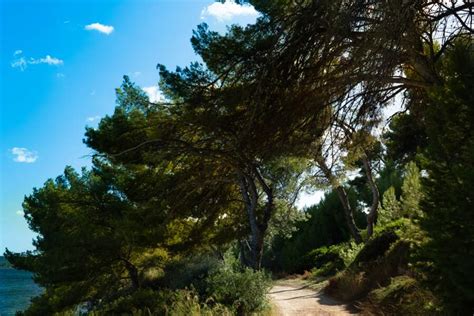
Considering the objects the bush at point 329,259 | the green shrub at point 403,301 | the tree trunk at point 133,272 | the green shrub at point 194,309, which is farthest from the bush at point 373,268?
the tree trunk at point 133,272

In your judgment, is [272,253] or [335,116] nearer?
[335,116]

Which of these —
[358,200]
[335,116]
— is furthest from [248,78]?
[358,200]

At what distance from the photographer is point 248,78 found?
394 inches

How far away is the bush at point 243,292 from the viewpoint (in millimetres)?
11211

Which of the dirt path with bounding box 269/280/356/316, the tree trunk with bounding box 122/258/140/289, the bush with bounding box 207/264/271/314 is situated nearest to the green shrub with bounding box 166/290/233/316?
the bush with bounding box 207/264/271/314

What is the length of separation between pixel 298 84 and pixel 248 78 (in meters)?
1.15

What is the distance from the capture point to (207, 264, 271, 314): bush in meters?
11.2

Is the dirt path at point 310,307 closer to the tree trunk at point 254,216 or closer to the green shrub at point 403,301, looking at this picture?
the green shrub at point 403,301

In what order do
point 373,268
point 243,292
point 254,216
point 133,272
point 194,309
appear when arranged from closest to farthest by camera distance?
point 194,309, point 243,292, point 373,268, point 254,216, point 133,272

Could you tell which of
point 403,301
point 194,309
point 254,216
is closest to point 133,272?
point 254,216

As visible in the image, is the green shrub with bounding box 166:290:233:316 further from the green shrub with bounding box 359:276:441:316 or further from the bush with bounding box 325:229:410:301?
the bush with bounding box 325:229:410:301

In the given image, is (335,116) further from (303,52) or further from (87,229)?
(87,229)

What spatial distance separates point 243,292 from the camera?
11406 mm

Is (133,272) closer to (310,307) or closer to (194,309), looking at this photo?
(310,307)
